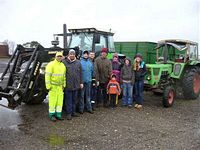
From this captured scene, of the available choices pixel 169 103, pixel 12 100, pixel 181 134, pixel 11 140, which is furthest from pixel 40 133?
pixel 169 103

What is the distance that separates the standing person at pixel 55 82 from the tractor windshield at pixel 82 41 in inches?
114

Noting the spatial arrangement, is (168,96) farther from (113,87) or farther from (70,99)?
(70,99)

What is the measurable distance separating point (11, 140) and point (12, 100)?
1.54 metres

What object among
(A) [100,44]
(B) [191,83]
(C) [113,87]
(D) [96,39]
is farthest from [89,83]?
(B) [191,83]

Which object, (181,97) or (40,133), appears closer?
→ (40,133)

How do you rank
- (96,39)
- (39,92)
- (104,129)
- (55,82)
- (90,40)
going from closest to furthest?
(104,129), (55,82), (39,92), (96,39), (90,40)

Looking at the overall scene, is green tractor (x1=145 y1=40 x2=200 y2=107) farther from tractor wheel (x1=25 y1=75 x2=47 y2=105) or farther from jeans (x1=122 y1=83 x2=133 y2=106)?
tractor wheel (x1=25 y1=75 x2=47 y2=105)

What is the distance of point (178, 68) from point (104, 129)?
5.13 meters

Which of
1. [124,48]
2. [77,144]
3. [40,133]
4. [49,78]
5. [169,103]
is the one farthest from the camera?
[124,48]

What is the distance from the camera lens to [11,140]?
6117 millimetres

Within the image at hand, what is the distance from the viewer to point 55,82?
300 inches

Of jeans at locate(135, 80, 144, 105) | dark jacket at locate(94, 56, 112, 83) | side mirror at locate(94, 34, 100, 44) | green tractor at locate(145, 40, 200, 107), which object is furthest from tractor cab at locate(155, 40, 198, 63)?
dark jacket at locate(94, 56, 112, 83)

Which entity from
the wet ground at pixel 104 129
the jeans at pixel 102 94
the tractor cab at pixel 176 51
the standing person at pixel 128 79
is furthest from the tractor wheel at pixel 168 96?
the jeans at pixel 102 94

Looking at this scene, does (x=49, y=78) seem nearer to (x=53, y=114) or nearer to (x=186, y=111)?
(x=53, y=114)
